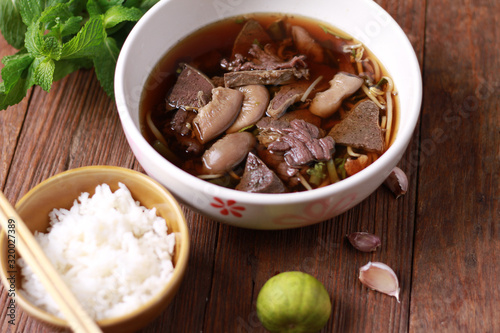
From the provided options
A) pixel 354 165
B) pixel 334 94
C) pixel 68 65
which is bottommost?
pixel 354 165

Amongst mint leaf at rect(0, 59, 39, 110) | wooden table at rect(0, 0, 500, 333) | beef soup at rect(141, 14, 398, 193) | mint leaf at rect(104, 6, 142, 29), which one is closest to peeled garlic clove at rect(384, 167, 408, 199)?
wooden table at rect(0, 0, 500, 333)

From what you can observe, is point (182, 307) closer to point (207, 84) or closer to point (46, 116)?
point (207, 84)

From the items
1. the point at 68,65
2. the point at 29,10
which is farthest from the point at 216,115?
the point at 29,10

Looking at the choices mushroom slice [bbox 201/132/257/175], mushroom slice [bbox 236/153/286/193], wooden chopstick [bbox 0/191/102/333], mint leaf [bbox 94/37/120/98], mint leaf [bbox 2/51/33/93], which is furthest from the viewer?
mint leaf [bbox 94/37/120/98]

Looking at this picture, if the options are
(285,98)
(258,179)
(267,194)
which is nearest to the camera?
(267,194)

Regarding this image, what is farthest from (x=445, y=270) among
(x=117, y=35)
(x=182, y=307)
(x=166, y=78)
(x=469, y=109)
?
(x=117, y=35)

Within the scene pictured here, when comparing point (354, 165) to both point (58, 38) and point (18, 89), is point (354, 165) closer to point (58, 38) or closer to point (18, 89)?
point (58, 38)

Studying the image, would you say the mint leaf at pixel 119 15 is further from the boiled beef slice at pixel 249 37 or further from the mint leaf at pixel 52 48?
the boiled beef slice at pixel 249 37

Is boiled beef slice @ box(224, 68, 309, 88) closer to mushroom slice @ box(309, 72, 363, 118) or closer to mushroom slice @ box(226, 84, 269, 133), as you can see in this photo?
mushroom slice @ box(226, 84, 269, 133)
